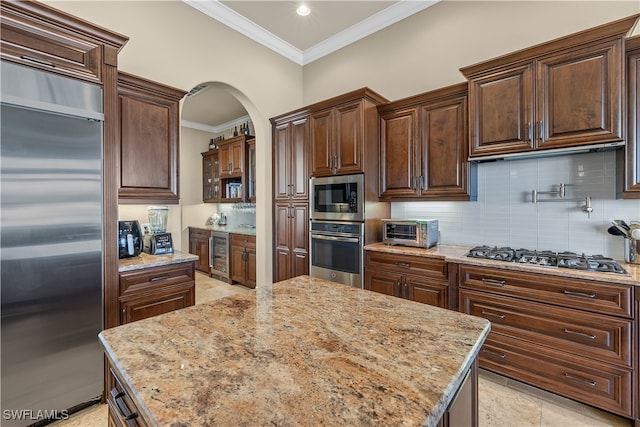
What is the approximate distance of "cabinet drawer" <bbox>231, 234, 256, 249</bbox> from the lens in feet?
14.6

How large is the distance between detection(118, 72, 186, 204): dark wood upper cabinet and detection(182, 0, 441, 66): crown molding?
1.30 m

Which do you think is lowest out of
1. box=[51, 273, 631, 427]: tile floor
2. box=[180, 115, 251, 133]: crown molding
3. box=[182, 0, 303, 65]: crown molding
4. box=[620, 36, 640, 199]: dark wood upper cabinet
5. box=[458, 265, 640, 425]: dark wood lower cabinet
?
box=[51, 273, 631, 427]: tile floor

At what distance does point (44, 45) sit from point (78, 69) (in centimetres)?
18

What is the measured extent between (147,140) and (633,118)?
353 cm

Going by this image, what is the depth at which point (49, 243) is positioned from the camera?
1.71m

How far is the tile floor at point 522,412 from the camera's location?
1784 millimetres

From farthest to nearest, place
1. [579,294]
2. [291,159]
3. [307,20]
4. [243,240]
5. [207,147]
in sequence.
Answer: [207,147]
[243,240]
[291,159]
[307,20]
[579,294]

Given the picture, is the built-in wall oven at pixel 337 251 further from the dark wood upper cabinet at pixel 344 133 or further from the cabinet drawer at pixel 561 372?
the cabinet drawer at pixel 561 372

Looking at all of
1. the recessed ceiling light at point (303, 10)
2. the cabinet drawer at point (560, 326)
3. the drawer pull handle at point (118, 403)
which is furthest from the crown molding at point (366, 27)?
the drawer pull handle at point (118, 403)

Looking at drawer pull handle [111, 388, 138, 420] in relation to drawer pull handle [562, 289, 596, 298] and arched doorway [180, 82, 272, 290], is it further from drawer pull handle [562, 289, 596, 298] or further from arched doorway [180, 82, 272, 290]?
arched doorway [180, 82, 272, 290]

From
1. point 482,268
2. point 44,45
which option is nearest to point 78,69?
point 44,45

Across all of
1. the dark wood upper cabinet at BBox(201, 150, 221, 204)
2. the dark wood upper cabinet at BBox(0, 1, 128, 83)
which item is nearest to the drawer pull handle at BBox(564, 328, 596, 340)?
the dark wood upper cabinet at BBox(0, 1, 128, 83)

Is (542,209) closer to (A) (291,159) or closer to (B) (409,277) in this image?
(B) (409,277)

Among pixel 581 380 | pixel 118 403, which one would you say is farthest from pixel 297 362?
pixel 581 380
